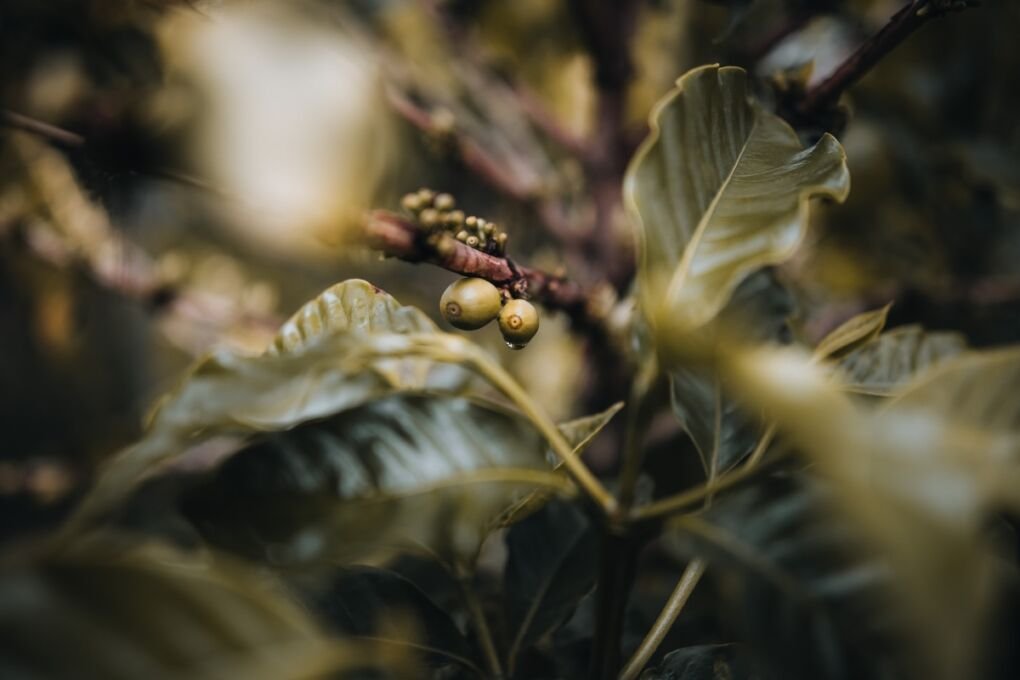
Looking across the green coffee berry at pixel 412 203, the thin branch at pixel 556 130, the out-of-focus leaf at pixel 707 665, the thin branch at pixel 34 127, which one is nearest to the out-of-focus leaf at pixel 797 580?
the out-of-focus leaf at pixel 707 665

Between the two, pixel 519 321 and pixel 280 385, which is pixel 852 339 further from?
pixel 280 385

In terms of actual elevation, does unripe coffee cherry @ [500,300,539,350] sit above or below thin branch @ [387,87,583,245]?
below

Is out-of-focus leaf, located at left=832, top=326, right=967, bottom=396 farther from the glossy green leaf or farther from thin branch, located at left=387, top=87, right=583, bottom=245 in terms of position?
thin branch, located at left=387, top=87, right=583, bottom=245

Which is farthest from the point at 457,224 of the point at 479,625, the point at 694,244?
the point at 479,625

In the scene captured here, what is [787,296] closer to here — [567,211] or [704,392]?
[704,392]

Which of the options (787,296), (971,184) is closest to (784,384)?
(787,296)

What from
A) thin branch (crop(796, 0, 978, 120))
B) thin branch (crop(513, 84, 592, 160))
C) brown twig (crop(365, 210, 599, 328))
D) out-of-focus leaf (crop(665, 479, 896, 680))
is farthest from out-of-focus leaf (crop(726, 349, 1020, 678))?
thin branch (crop(513, 84, 592, 160))
